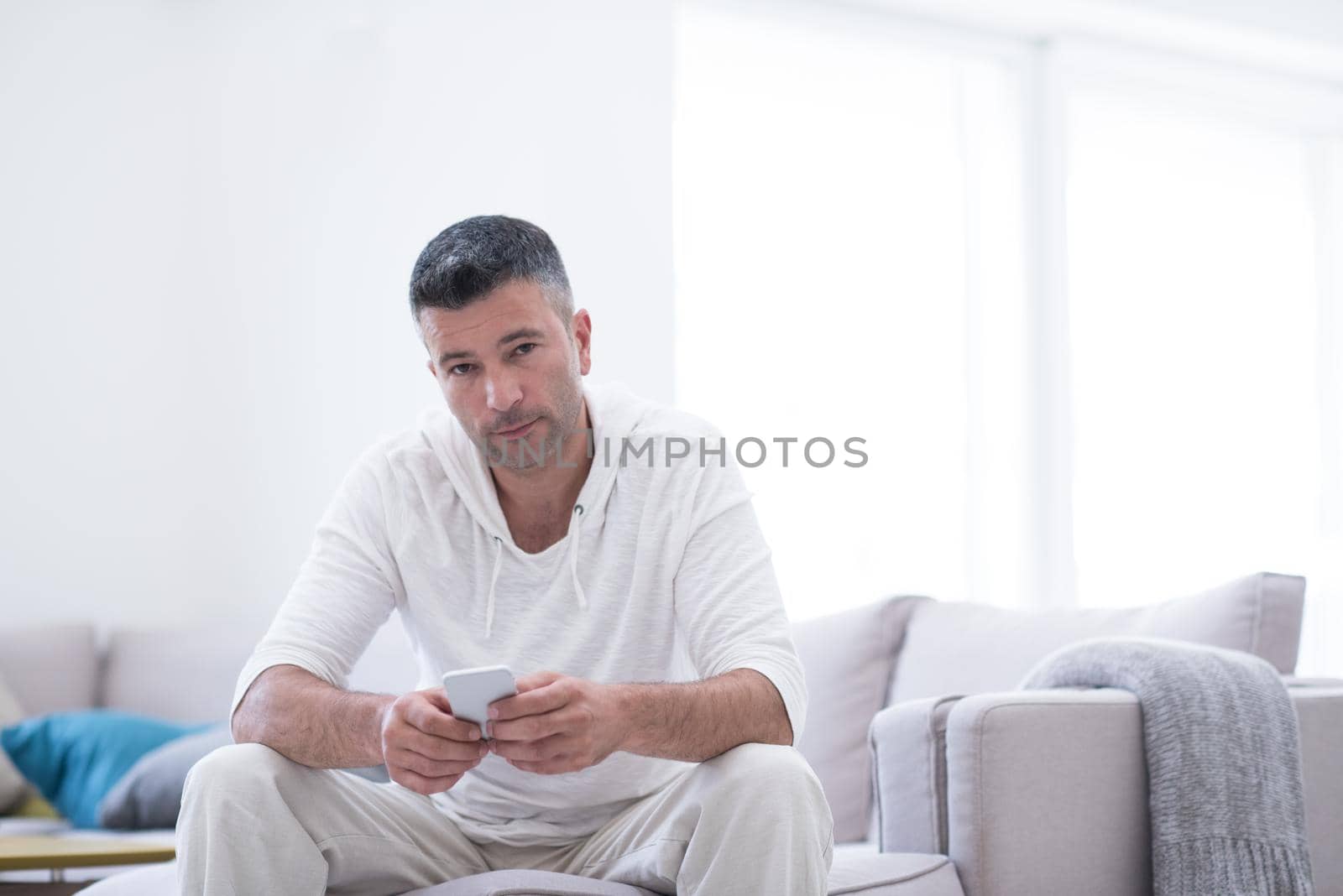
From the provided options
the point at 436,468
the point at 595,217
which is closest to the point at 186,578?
the point at 595,217

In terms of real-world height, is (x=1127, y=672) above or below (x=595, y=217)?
below

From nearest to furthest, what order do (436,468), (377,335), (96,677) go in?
(436,468) < (96,677) < (377,335)

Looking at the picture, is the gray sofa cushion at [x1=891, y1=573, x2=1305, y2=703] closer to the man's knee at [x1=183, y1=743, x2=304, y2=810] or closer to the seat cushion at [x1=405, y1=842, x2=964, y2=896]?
the seat cushion at [x1=405, y1=842, x2=964, y2=896]

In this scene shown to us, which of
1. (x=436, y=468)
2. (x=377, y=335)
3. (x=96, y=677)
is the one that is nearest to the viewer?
(x=436, y=468)

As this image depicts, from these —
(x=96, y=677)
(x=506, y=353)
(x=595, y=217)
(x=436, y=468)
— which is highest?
(x=595, y=217)

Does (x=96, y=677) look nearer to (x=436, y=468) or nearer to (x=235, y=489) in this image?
(x=235, y=489)

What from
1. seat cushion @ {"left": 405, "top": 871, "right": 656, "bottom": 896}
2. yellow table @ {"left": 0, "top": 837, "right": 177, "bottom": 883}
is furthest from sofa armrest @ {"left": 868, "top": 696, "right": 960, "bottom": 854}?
yellow table @ {"left": 0, "top": 837, "right": 177, "bottom": 883}

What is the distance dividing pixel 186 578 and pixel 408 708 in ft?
7.59

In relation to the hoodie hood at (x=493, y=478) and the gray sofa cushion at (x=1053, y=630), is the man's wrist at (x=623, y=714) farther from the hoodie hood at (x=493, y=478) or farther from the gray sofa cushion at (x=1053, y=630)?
the gray sofa cushion at (x=1053, y=630)

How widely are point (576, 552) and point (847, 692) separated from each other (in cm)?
87

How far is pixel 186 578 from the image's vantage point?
3.53 metres

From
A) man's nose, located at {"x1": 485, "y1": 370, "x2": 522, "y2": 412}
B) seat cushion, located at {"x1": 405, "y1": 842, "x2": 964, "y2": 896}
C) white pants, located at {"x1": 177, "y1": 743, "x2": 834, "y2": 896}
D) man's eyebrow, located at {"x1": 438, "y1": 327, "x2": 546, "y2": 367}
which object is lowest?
seat cushion, located at {"x1": 405, "y1": 842, "x2": 964, "y2": 896}

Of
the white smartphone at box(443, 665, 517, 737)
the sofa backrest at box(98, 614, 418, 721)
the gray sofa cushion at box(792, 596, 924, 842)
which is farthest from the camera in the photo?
the sofa backrest at box(98, 614, 418, 721)

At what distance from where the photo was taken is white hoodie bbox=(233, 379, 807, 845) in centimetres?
172
